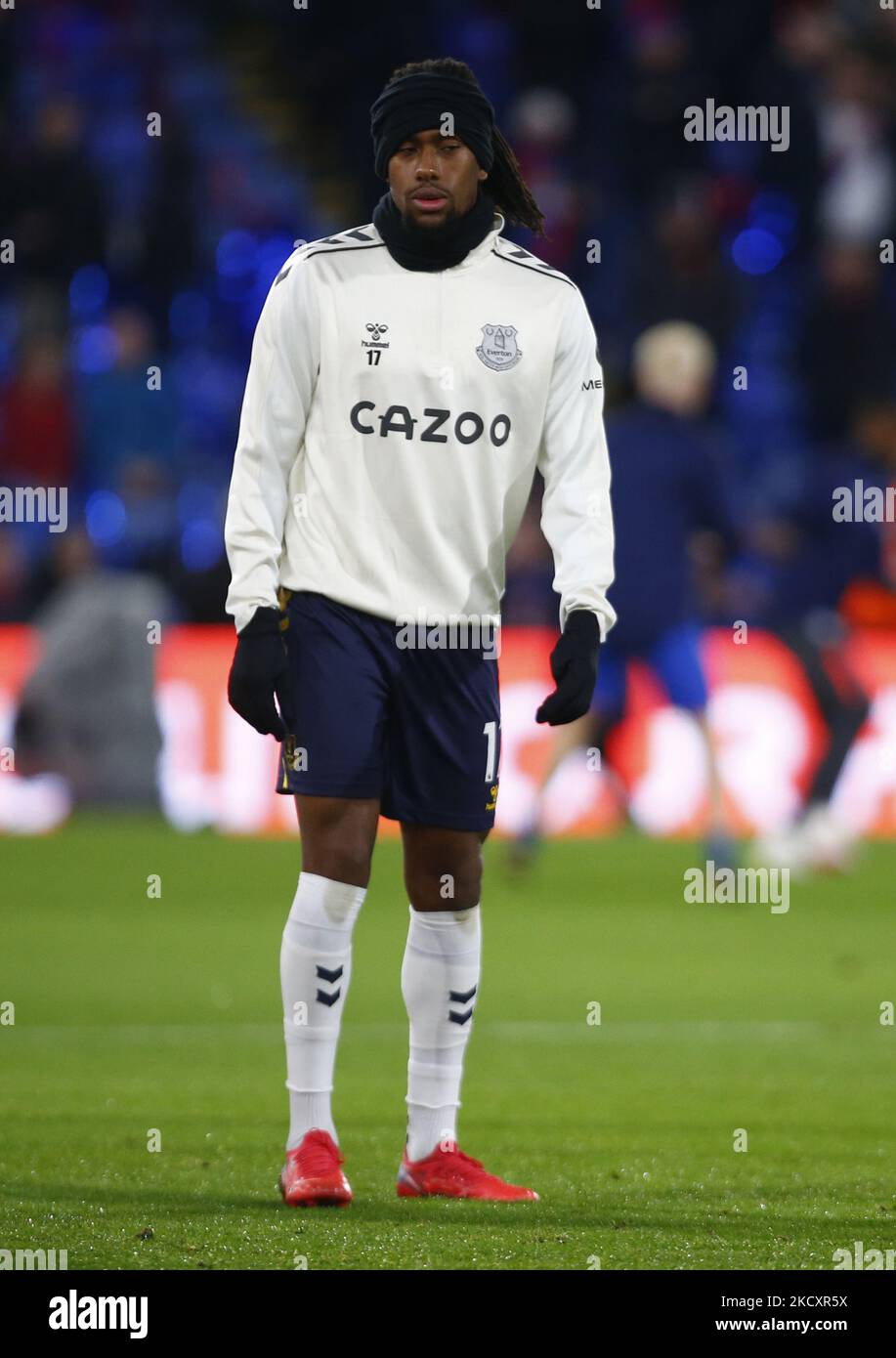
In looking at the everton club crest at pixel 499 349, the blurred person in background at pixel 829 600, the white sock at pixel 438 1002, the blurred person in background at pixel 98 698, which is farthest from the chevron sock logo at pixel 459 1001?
the blurred person in background at pixel 98 698

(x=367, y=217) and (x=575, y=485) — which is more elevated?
(x=367, y=217)

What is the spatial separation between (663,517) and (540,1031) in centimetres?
431

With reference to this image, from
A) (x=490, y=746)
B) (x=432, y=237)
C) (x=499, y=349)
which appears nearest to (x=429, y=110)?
(x=432, y=237)

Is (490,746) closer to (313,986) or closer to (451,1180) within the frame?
(313,986)

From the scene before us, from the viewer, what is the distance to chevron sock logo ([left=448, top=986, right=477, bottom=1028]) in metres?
5.14

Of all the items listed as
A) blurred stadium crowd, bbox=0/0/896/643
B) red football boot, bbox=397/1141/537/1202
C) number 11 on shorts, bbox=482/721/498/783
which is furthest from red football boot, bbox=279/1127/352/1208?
blurred stadium crowd, bbox=0/0/896/643

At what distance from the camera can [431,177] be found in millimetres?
5016

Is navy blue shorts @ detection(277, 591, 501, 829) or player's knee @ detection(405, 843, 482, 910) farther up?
navy blue shorts @ detection(277, 591, 501, 829)

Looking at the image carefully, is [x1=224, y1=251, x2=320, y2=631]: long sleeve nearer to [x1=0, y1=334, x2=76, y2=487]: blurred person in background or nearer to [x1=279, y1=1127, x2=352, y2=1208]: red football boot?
[x1=279, y1=1127, x2=352, y2=1208]: red football boot

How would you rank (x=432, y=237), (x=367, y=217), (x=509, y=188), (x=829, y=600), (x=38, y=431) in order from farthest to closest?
(x=367, y=217)
(x=38, y=431)
(x=829, y=600)
(x=509, y=188)
(x=432, y=237)

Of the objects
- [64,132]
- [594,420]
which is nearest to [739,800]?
[64,132]

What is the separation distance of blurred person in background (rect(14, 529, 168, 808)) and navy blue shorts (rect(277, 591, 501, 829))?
8576 mm
